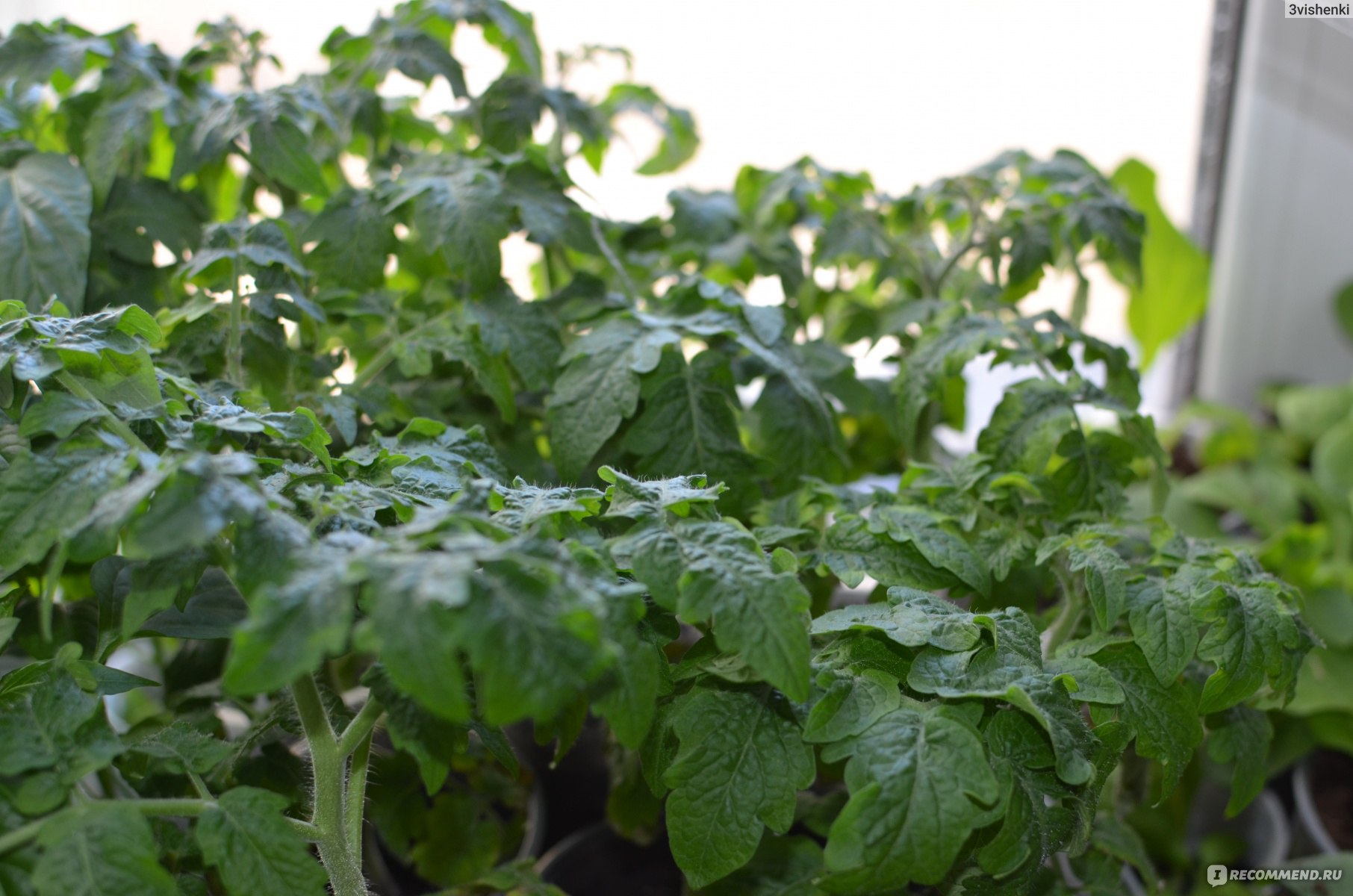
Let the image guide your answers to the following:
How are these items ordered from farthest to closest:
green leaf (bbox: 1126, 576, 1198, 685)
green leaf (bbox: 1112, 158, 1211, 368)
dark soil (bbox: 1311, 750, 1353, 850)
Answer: green leaf (bbox: 1112, 158, 1211, 368) → dark soil (bbox: 1311, 750, 1353, 850) → green leaf (bbox: 1126, 576, 1198, 685)

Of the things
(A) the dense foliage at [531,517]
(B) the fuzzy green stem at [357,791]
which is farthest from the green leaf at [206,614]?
(B) the fuzzy green stem at [357,791]

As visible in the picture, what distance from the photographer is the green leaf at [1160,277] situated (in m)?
1.42

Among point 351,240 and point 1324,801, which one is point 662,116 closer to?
point 351,240

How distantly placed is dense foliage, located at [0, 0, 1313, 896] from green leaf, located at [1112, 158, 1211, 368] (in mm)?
477

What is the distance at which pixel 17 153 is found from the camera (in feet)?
2.72

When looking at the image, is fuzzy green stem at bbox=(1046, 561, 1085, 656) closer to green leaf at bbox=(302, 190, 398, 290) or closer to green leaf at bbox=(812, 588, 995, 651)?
green leaf at bbox=(812, 588, 995, 651)

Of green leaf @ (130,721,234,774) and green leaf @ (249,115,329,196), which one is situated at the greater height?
green leaf @ (249,115,329,196)

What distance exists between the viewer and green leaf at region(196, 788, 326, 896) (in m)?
0.46

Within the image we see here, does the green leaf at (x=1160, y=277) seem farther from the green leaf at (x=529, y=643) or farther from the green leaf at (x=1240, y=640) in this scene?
the green leaf at (x=529, y=643)

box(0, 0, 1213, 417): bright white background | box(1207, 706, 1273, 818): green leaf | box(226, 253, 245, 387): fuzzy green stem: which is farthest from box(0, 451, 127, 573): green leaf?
box(0, 0, 1213, 417): bright white background

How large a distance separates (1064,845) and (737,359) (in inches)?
16.8

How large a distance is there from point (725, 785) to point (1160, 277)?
4.44 ft

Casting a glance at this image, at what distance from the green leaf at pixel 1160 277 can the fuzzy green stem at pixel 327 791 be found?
1.28m

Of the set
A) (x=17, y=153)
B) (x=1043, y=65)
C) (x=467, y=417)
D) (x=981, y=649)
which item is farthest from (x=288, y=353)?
(x=1043, y=65)
